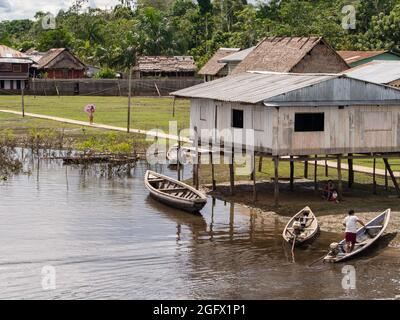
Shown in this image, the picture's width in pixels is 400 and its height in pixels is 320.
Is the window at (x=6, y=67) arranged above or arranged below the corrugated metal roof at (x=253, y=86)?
above

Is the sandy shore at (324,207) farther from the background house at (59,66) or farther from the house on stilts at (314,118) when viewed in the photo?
the background house at (59,66)

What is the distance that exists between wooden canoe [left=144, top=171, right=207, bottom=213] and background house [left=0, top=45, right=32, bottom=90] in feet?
171

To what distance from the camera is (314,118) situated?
3538cm

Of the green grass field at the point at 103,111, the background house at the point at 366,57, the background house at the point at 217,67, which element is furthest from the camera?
the background house at the point at 217,67

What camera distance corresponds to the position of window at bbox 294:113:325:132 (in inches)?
1387

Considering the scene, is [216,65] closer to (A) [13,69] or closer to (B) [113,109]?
(B) [113,109]

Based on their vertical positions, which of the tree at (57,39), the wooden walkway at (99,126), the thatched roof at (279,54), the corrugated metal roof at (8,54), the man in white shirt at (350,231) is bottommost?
the man in white shirt at (350,231)

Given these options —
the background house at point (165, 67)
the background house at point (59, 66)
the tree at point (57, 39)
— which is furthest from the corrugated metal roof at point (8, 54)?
the tree at point (57, 39)

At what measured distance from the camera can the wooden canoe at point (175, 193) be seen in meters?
35.0

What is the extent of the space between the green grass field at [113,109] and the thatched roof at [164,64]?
7.05 metres

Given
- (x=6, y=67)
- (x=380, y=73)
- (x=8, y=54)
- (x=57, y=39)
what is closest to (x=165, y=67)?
(x=8, y=54)

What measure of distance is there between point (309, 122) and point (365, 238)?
24.4 feet

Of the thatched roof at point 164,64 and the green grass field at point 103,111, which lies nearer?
the green grass field at point 103,111

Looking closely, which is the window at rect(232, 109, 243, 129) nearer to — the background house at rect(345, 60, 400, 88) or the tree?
the background house at rect(345, 60, 400, 88)
